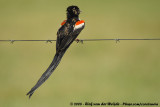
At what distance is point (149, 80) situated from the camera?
37.7ft

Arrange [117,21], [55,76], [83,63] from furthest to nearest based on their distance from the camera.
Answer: [117,21]
[83,63]
[55,76]

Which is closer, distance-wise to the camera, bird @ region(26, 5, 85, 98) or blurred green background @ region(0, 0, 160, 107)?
bird @ region(26, 5, 85, 98)

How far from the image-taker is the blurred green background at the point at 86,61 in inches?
417

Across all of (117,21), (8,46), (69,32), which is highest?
(117,21)

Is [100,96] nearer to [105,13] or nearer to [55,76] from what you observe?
[55,76]

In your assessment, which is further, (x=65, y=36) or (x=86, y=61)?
(x=86, y=61)

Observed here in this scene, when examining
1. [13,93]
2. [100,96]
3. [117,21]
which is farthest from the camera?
[117,21]

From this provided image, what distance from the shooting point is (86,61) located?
13.4 m

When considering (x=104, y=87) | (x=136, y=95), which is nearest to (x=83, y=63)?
(x=104, y=87)

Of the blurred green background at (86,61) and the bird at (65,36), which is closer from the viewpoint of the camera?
the bird at (65,36)

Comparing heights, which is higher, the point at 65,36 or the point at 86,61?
the point at 86,61

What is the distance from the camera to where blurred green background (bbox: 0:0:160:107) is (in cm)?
1060

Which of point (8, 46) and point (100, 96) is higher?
point (8, 46)

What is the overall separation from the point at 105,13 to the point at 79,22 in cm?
1321
